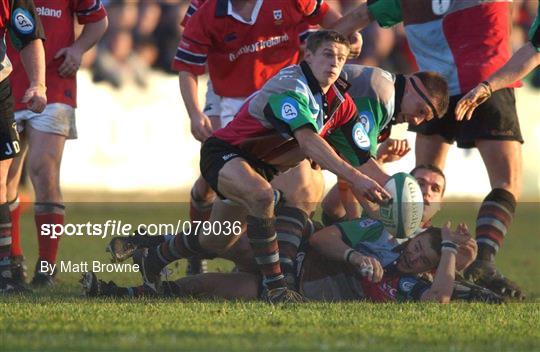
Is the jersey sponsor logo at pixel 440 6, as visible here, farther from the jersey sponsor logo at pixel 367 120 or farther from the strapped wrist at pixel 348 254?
the strapped wrist at pixel 348 254

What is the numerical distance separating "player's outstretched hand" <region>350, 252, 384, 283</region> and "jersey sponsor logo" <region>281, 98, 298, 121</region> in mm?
1101

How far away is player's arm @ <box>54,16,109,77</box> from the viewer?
10227 millimetres

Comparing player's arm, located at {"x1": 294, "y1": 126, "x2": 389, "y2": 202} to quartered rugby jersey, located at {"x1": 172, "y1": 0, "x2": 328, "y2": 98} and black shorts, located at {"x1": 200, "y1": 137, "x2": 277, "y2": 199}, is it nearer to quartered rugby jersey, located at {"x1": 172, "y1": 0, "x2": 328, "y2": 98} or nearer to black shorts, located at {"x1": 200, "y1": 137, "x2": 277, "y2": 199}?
black shorts, located at {"x1": 200, "y1": 137, "x2": 277, "y2": 199}

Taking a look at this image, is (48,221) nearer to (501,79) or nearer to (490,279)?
(490,279)

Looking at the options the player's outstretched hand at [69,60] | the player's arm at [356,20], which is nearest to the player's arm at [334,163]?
the player's arm at [356,20]

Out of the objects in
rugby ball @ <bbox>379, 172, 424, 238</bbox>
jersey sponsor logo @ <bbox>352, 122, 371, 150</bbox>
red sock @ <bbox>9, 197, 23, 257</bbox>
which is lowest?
red sock @ <bbox>9, 197, 23, 257</bbox>

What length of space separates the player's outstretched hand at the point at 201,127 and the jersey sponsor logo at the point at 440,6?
1.92 m

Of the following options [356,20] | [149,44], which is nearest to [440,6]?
[356,20]

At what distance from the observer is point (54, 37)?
10352 mm

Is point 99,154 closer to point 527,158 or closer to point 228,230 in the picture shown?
point 527,158

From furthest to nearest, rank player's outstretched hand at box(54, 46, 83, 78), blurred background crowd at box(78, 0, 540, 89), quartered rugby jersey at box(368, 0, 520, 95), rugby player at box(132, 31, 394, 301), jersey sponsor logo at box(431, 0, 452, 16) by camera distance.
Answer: blurred background crowd at box(78, 0, 540, 89), player's outstretched hand at box(54, 46, 83, 78), jersey sponsor logo at box(431, 0, 452, 16), quartered rugby jersey at box(368, 0, 520, 95), rugby player at box(132, 31, 394, 301)

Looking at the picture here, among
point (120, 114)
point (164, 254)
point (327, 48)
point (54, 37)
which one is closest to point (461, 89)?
point (327, 48)

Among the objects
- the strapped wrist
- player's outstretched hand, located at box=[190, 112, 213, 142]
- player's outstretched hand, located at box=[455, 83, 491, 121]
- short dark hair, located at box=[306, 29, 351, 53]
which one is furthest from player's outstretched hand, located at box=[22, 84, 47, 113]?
player's outstretched hand, located at box=[455, 83, 491, 121]

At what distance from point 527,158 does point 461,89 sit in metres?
8.34
